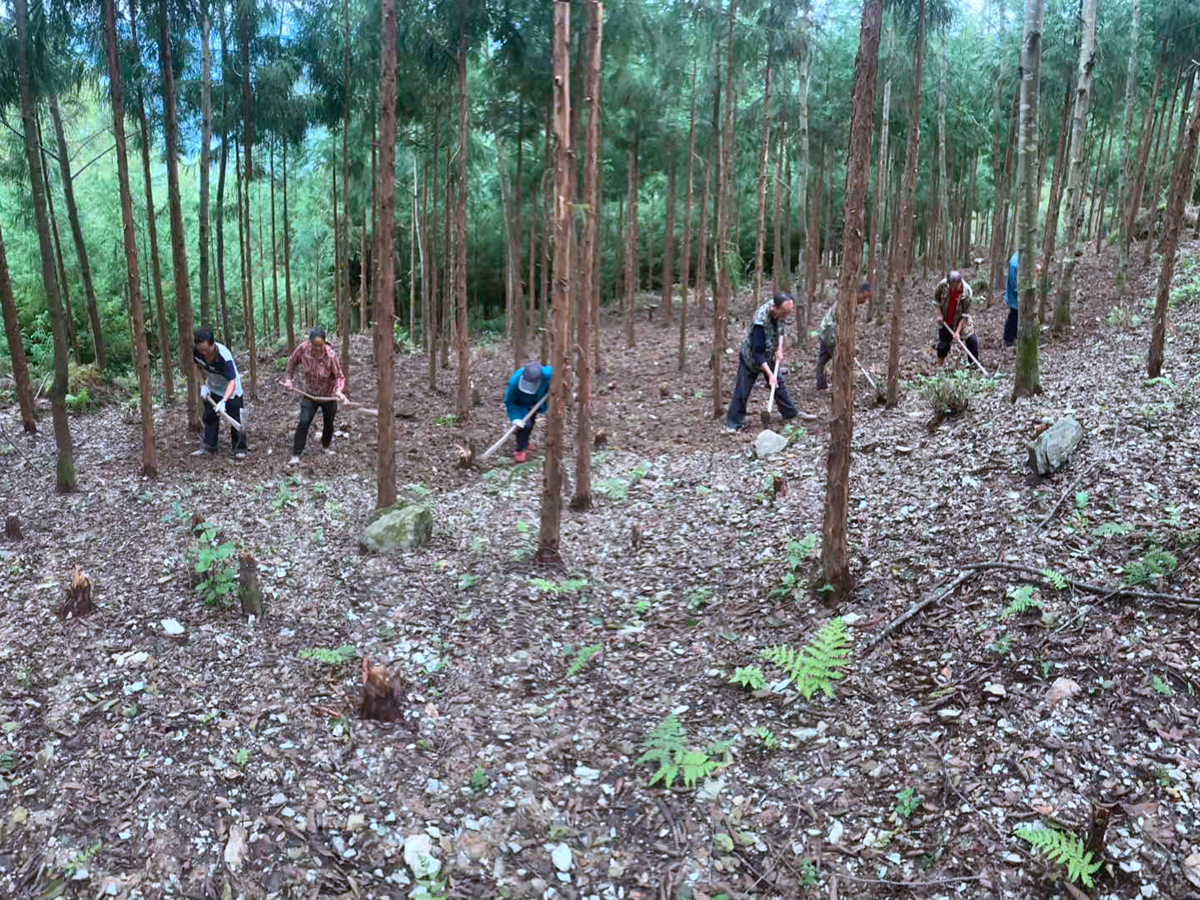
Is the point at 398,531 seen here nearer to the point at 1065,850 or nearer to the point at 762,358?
the point at 1065,850

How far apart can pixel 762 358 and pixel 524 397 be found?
10.6ft

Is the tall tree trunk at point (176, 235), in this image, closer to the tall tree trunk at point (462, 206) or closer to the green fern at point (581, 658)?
the tall tree trunk at point (462, 206)

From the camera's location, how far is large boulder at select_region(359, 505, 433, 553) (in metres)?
6.75

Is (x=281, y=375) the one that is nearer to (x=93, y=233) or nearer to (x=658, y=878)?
(x=93, y=233)

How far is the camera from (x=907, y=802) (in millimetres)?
3305

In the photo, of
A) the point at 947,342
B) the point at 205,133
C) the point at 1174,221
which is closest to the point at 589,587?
the point at 1174,221

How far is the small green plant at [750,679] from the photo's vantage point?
4.34 metres

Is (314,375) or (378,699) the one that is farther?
(314,375)

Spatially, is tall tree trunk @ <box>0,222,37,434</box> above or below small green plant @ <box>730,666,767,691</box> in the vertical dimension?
above

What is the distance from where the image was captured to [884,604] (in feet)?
15.8

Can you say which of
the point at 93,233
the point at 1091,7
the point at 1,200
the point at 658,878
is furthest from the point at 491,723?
the point at 1,200

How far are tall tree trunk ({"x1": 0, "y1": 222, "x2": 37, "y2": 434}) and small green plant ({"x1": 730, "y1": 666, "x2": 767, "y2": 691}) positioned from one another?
957cm

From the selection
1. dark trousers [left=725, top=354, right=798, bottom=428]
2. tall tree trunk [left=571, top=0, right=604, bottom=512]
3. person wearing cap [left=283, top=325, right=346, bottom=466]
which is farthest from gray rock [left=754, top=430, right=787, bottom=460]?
person wearing cap [left=283, top=325, right=346, bottom=466]

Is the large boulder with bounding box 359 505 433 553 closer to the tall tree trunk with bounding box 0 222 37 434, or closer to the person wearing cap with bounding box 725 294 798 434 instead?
the person wearing cap with bounding box 725 294 798 434
